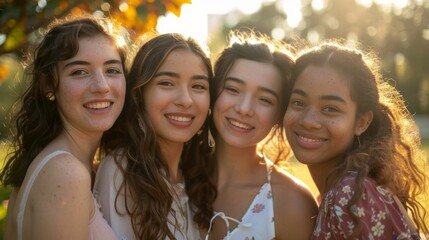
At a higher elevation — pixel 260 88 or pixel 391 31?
pixel 391 31

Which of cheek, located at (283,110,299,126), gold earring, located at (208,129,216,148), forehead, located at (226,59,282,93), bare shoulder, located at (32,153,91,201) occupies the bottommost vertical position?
bare shoulder, located at (32,153,91,201)

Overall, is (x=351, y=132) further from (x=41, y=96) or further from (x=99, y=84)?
(x=41, y=96)

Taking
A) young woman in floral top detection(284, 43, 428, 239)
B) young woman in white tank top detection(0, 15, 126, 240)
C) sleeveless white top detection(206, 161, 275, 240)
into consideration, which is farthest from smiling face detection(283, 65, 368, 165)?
young woman in white tank top detection(0, 15, 126, 240)

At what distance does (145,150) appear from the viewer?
3.86 metres

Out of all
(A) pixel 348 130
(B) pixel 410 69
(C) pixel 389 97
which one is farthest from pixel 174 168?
(B) pixel 410 69

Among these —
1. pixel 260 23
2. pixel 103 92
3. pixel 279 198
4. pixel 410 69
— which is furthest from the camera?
pixel 260 23

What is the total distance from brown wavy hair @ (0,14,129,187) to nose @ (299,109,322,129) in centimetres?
129

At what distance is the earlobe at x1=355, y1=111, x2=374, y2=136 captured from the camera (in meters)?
3.86

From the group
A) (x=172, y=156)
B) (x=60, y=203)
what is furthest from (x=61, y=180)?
(x=172, y=156)

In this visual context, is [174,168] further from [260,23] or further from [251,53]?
[260,23]

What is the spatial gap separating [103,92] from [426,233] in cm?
214

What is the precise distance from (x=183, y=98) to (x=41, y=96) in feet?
2.89

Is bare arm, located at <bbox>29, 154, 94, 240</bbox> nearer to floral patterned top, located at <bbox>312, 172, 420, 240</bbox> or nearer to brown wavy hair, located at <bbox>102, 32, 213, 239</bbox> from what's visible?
brown wavy hair, located at <bbox>102, 32, 213, 239</bbox>

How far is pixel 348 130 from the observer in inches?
150
